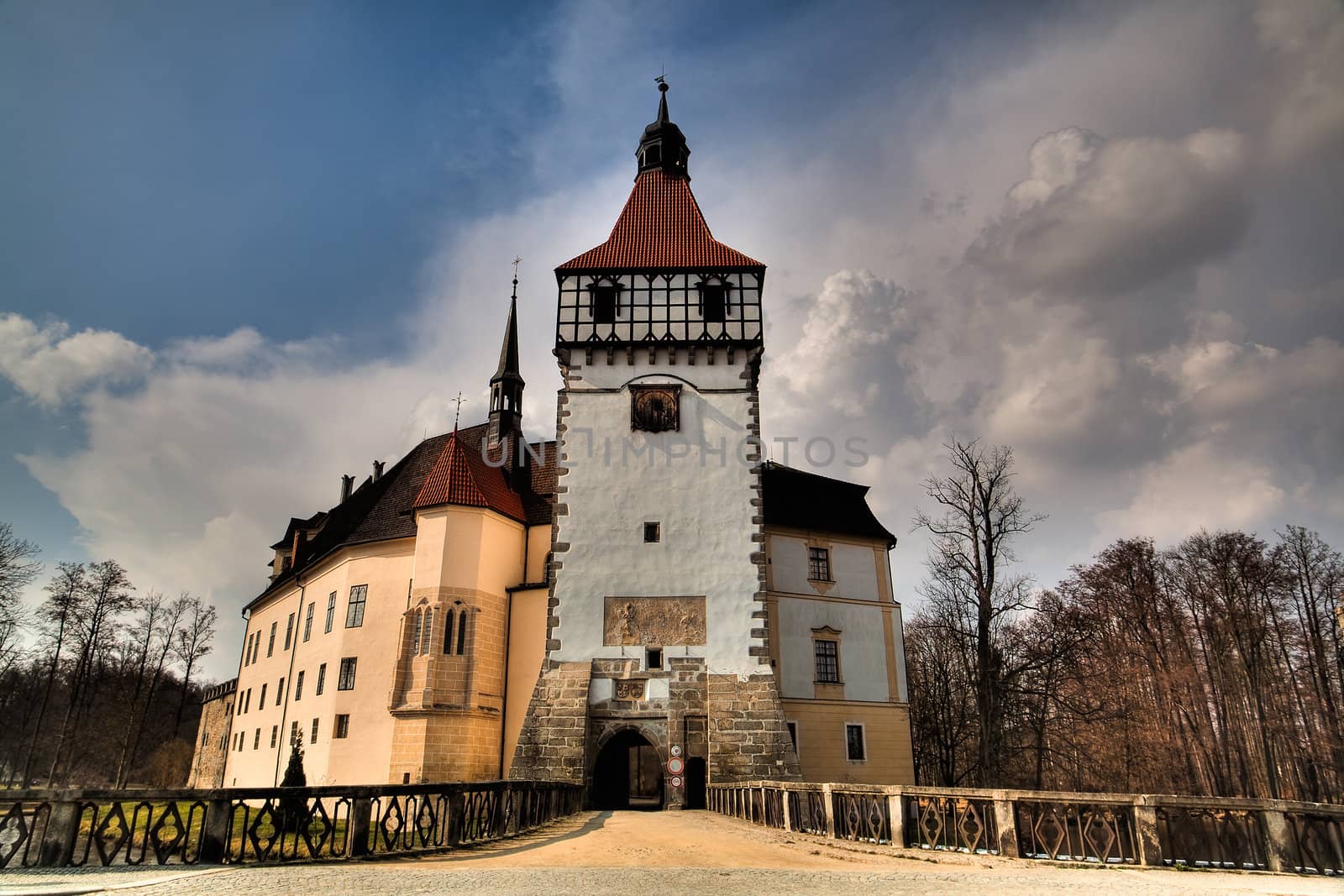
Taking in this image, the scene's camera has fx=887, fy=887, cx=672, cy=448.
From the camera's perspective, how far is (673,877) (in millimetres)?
9312

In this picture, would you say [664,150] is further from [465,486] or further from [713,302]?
[465,486]

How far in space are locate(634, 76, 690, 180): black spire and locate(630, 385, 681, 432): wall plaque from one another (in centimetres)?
1011

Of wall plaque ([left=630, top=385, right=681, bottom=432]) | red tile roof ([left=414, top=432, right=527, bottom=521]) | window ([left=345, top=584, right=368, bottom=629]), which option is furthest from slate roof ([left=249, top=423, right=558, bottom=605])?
wall plaque ([left=630, top=385, right=681, bottom=432])

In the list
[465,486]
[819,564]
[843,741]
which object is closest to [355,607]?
[465,486]

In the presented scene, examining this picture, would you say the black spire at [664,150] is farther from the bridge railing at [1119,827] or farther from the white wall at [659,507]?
the bridge railing at [1119,827]

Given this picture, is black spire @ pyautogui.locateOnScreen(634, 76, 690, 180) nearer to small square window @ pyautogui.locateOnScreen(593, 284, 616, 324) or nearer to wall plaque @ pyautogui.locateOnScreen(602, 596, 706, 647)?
small square window @ pyautogui.locateOnScreen(593, 284, 616, 324)

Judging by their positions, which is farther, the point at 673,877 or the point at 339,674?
the point at 339,674

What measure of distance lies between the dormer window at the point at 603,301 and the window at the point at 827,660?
40.7 feet

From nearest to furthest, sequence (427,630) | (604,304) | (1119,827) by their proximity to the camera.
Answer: (1119,827), (427,630), (604,304)

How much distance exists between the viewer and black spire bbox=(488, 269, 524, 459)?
34812mm

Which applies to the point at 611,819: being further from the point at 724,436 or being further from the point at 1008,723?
the point at 1008,723

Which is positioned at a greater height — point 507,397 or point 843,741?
point 507,397

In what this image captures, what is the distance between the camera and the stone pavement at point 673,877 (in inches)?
329

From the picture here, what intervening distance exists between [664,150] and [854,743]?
861 inches
